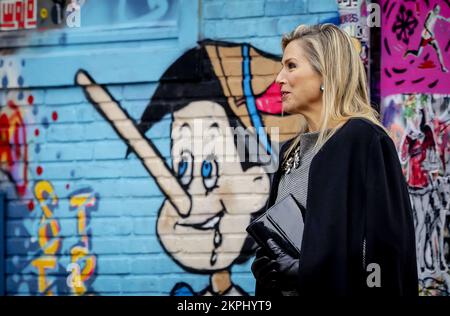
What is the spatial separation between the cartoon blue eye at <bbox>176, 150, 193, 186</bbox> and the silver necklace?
1.77 metres

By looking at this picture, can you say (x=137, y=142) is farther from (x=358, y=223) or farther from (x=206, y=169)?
(x=358, y=223)

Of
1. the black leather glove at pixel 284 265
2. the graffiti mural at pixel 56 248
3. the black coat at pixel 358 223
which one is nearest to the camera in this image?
the black coat at pixel 358 223

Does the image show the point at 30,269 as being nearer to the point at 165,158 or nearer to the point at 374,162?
the point at 165,158

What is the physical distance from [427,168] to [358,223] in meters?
2.01

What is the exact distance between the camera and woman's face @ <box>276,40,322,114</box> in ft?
8.63

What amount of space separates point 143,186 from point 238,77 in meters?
0.89

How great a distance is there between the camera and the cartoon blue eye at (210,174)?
14.5 feet

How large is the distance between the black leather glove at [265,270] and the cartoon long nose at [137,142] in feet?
6.09

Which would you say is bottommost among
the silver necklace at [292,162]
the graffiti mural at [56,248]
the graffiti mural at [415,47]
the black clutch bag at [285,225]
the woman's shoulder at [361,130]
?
the graffiti mural at [56,248]

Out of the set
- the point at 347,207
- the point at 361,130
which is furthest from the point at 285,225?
the point at 361,130

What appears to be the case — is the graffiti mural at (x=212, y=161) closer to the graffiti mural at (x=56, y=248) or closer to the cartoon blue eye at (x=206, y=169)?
the cartoon blue eye at (x=206, y=169)

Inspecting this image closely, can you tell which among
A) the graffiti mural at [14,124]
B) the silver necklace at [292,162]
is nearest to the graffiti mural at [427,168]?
the silver necklace at [292,162]

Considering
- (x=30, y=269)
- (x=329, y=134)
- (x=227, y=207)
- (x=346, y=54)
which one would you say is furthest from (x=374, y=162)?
(x=30, y=269)

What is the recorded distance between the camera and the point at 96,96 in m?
4.59
